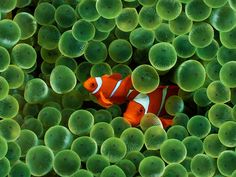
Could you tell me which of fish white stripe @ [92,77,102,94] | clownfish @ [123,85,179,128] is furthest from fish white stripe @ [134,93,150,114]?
fish white stripe @ [92,77,102,94]

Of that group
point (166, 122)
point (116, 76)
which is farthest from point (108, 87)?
point (166, 122)

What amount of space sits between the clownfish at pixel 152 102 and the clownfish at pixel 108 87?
4 cm

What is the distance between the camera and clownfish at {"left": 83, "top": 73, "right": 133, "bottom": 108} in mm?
1377

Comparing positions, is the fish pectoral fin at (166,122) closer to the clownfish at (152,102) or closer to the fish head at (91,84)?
A: the clownfish at (152,102)

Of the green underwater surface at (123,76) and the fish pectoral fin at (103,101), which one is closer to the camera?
the green underwater surface at (123,76)

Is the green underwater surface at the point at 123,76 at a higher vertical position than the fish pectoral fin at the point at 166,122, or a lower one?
higher

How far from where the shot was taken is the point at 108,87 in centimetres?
142

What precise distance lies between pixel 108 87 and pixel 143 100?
11 centimetres

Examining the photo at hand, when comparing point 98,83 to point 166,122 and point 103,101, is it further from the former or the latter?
point 166,122

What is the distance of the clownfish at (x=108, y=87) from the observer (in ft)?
4.52

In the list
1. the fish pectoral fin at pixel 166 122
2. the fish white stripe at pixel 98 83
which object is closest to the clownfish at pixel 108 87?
the fish white stripe at pixel 98 83

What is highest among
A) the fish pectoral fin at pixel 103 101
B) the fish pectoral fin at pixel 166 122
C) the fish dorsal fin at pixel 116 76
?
the fish dorsal fin at pixel 116 76

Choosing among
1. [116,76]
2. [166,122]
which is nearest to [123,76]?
[116,76]

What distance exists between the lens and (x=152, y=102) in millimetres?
1435
